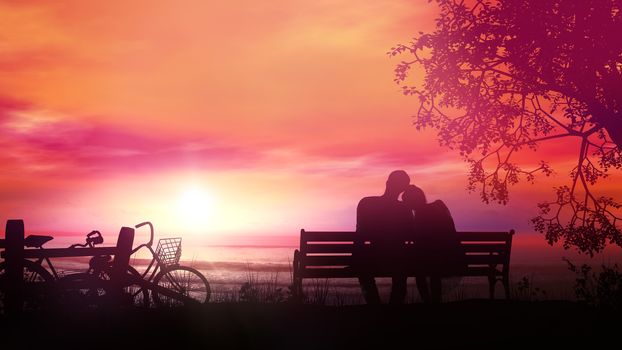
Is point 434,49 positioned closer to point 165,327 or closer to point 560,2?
point 560,2

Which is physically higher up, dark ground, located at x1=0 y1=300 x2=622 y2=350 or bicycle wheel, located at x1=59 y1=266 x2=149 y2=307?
bicycle wheel, located at x1=59 y1=266 x2=149 y2=307

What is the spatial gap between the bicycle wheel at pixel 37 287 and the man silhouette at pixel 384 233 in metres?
4.84

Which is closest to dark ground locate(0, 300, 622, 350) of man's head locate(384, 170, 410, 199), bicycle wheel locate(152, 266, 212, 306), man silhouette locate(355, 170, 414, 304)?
man silhouette locate(355, 170, 414, 304)

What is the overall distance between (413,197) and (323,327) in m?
3.05

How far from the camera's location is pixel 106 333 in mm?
9102

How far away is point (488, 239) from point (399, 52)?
13.7ft

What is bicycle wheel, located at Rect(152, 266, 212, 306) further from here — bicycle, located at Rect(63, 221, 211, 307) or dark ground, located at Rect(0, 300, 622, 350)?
dark ground, located at Rect(0, 300, 622, 350)

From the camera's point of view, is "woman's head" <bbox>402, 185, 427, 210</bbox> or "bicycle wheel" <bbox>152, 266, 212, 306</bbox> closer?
"woman's head" <bbox>402, 185, 427, 210</bbox>

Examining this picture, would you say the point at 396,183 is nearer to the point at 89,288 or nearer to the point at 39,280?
the point at 89,288

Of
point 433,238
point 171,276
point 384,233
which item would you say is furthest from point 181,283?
point 433,238

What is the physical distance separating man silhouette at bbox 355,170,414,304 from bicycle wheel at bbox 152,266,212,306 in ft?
9.75

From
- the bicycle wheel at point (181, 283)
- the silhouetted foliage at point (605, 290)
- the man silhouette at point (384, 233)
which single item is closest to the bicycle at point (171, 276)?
the bicycle wheel at point (181, 283)

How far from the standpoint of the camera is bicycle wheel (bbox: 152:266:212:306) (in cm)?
1230

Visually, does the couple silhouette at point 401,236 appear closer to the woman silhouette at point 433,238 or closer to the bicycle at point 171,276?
the woman silhouette at point 433,238
